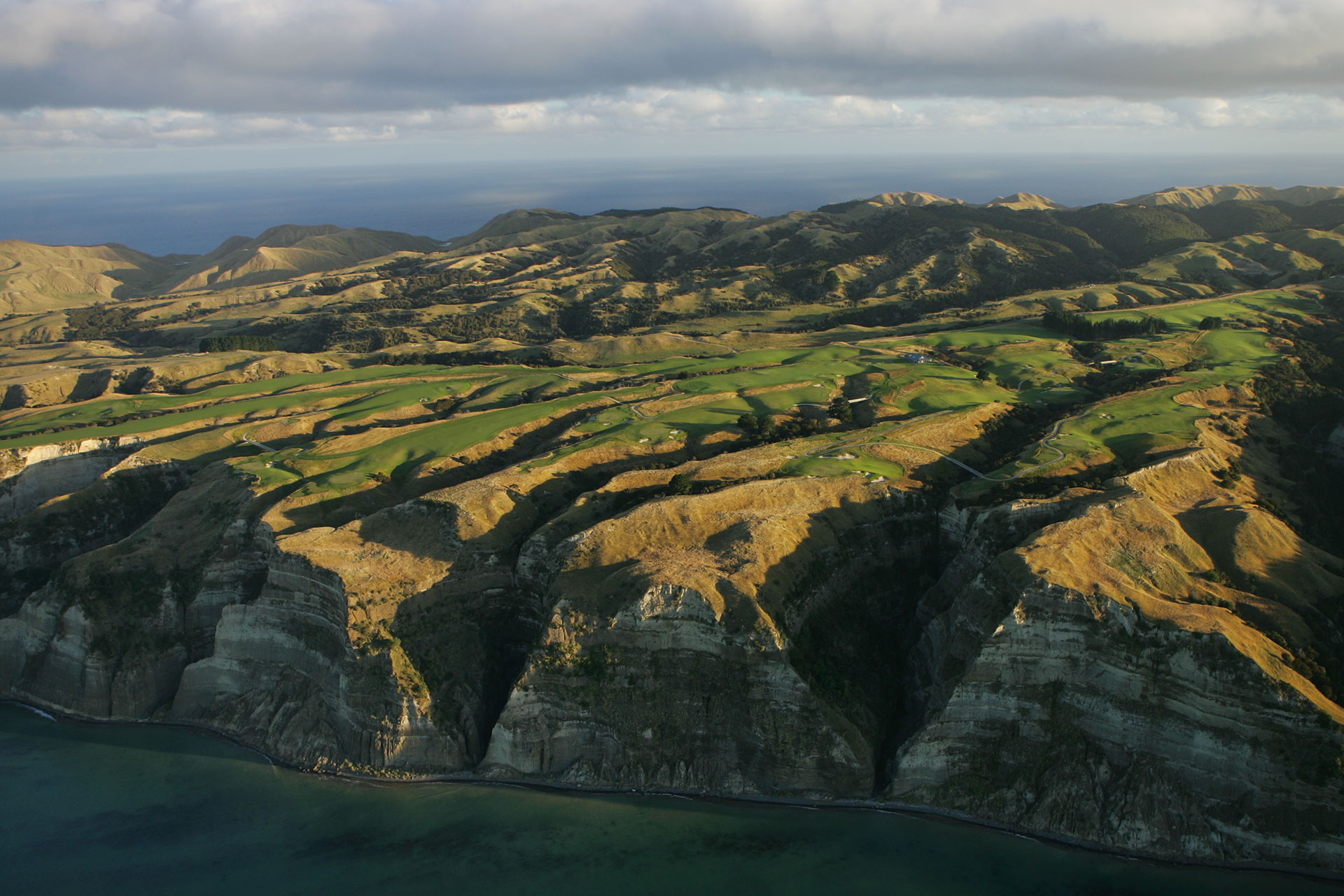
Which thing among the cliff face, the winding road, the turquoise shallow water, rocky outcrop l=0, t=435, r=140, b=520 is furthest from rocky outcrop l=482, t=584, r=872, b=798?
rocky outcrop l=0, t=435, r=140, b=520

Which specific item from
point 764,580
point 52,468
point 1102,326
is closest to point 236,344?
point 52,468

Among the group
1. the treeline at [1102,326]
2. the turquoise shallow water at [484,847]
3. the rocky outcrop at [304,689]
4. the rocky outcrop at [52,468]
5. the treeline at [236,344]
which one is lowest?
the turquoise shallow water at [484,847]

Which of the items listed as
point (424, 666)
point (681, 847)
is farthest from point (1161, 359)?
point (424, 666)

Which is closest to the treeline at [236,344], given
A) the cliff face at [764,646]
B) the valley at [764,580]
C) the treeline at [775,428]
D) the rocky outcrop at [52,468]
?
the valley at [764,580]

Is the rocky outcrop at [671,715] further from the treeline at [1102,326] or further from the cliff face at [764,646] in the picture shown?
the treeline at [1102,326]

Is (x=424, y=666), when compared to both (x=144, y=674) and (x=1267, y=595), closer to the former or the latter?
(x=144, y=674)
